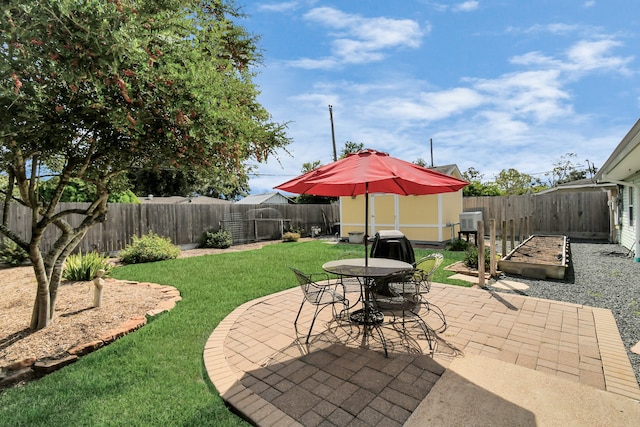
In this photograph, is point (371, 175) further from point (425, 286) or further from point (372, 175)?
point (425, 286)

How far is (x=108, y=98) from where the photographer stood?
2369 millimetres

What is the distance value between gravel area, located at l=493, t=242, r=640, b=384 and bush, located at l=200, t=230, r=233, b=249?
981cm

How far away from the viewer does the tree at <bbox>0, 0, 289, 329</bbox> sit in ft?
6.58

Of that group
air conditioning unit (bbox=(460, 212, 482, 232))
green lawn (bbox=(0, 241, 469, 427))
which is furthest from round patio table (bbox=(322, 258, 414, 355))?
air conditioning unit (bbox=(460, 212, 482, 232))

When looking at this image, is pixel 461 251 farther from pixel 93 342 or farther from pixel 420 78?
pixel 93 342

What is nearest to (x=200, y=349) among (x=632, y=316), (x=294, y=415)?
(x=294, y=415)

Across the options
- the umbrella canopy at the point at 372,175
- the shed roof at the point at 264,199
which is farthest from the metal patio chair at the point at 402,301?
the shed roof at the point at 264,199

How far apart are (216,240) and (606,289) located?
37.8 feet

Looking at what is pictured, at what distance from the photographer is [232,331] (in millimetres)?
3586

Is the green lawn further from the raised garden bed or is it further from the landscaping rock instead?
the raised garden bed

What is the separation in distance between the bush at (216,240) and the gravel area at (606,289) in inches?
386

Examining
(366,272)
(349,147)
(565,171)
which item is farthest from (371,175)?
(565,171)

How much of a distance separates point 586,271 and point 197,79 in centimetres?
831

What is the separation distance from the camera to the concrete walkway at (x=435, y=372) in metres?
2.11
